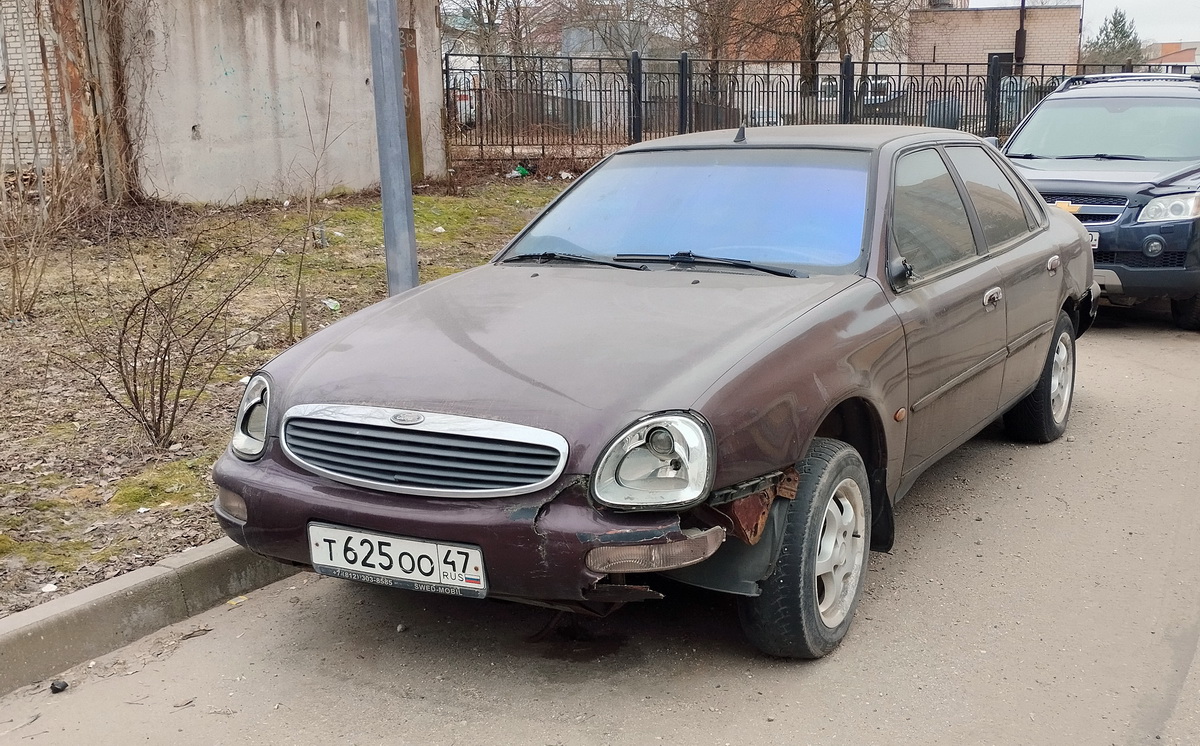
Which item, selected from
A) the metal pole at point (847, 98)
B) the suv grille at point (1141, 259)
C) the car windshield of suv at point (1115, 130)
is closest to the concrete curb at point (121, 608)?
the suv grille at point (1141, 259)

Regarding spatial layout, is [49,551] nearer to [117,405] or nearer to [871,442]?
[117,405]

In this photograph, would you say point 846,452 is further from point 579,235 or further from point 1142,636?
point 579,235

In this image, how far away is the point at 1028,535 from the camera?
4492 millimetres

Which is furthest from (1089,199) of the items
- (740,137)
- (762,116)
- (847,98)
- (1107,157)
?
(847,98)

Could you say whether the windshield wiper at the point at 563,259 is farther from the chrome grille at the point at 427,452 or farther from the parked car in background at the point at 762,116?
the parked car in background at the point at 762,116

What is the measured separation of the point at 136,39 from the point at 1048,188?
8257mm

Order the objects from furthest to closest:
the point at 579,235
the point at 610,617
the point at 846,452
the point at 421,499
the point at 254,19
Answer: the point at 254,19
the point at 579,235
the point at 610,617
the point at 846,452
the point at 421,499

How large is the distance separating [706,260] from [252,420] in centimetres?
166

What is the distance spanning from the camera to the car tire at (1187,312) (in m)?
8.42

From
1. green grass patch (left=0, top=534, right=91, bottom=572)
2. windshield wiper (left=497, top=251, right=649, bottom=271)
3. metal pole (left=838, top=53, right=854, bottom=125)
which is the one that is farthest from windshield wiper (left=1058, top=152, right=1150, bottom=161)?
metal pole (left=838, top=53, right=854, bottom=125)

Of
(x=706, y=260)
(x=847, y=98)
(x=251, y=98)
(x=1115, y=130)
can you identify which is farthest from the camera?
(x=847, y=98)

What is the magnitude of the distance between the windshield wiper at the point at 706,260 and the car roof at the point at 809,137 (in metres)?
0.71

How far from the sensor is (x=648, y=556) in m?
2.89

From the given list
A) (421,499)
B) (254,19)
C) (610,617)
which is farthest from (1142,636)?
(254,19)
